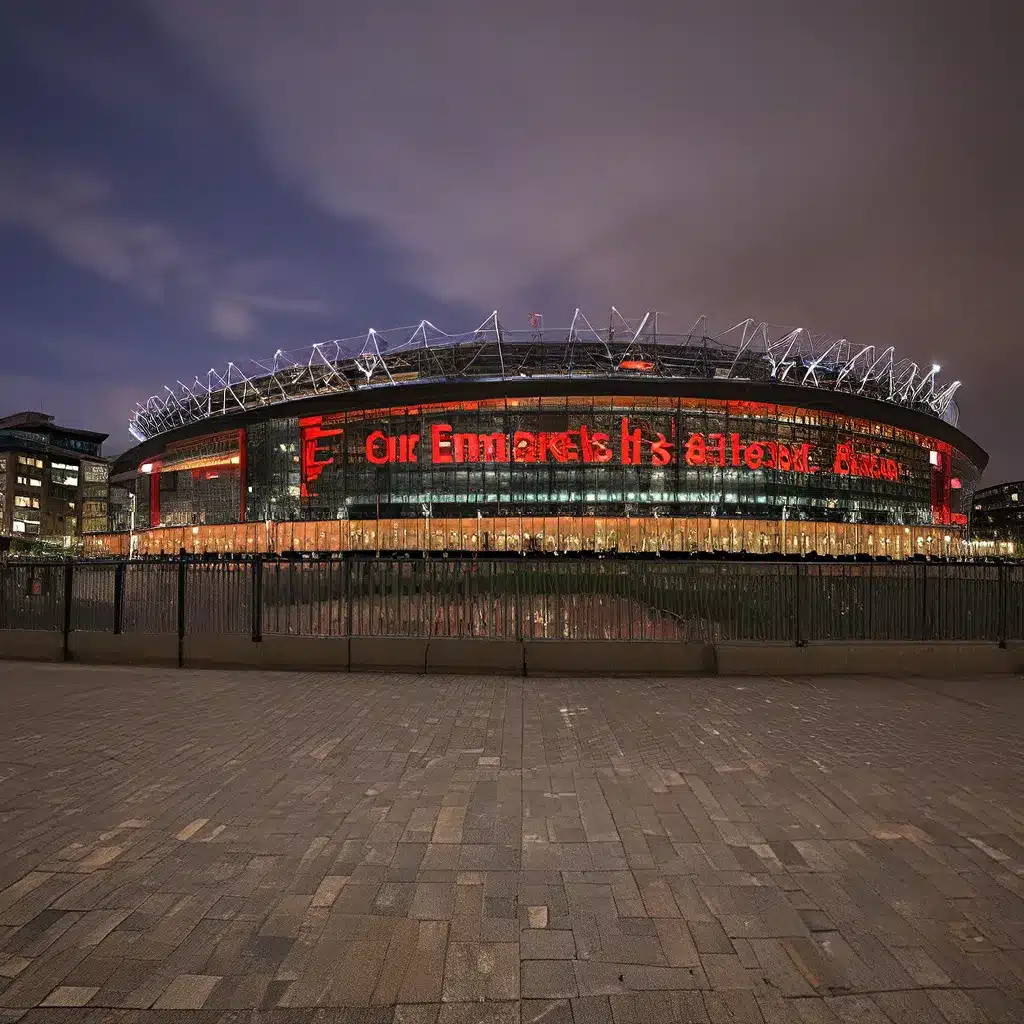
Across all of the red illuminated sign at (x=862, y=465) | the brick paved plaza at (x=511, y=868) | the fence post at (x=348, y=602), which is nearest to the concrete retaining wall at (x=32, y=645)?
the brick paved plaza at (x=511, y=868)

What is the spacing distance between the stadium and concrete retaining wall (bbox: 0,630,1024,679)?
44.0m

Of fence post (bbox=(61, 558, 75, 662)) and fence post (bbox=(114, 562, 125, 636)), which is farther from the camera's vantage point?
fence post (bbox=(61, 558, 75, 662))

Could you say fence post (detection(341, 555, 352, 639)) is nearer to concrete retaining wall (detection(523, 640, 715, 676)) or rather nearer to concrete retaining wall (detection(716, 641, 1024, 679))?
concrete retaining wall (detection(523, 640, 715, 676))

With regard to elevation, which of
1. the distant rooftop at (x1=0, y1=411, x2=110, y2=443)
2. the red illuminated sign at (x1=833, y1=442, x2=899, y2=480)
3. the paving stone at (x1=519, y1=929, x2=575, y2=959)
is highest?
the distant rooftop at (x1=0, y1=411, x2=110, y2=443)

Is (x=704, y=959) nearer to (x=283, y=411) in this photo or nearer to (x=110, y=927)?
(x=110, y=927)

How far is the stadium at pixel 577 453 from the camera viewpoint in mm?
55406

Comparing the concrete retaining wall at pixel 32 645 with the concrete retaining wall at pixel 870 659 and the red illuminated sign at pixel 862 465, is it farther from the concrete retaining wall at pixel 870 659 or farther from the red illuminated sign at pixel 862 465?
the red illuminated sign at pixel 862 465

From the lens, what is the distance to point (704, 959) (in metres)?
2.98

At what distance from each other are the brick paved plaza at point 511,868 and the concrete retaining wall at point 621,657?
2242 mm

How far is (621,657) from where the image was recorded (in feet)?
30.3

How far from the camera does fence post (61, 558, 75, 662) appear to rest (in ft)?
35.0

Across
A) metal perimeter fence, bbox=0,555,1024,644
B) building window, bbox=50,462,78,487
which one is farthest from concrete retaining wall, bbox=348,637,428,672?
building window, bbox=50,462,78,487

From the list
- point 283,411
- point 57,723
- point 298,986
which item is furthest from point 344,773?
point 283,411

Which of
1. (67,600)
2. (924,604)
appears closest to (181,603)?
(67,600)
